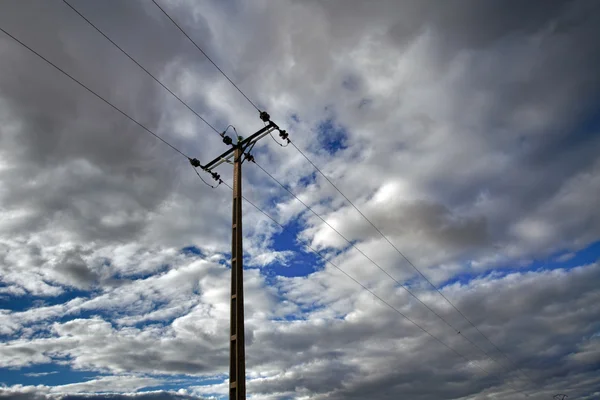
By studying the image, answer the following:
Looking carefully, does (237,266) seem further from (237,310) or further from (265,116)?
(265,116)

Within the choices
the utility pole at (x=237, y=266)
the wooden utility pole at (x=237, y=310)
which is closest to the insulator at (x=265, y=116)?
the utility pole at (x=237, y=266)

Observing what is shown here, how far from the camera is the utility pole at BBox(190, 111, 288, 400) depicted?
474 inches

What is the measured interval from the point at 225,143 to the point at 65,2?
27.3 ft

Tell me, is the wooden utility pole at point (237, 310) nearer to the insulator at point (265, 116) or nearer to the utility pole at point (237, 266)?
the utility pole at point (237, 266)

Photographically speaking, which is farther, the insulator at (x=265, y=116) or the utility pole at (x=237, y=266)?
the insulator at (x=265, y=116)

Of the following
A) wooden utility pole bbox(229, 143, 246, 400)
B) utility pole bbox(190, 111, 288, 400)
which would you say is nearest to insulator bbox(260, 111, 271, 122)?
utility pole bbox(190, 111, 288, 400)

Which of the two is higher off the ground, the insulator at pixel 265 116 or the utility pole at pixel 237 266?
the insulator at pixel 265 116

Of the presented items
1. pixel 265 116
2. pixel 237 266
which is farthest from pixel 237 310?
pixel 265 116

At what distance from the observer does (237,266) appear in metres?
13.8

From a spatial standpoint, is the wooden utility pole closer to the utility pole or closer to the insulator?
the utility pole

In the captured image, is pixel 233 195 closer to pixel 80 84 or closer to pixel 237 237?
pixel 237 237

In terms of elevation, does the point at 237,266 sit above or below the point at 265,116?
below

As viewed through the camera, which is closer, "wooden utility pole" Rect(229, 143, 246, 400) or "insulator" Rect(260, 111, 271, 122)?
"wooden utility pole" Rect(229, 143, 246, 400)

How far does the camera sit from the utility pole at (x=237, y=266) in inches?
474
